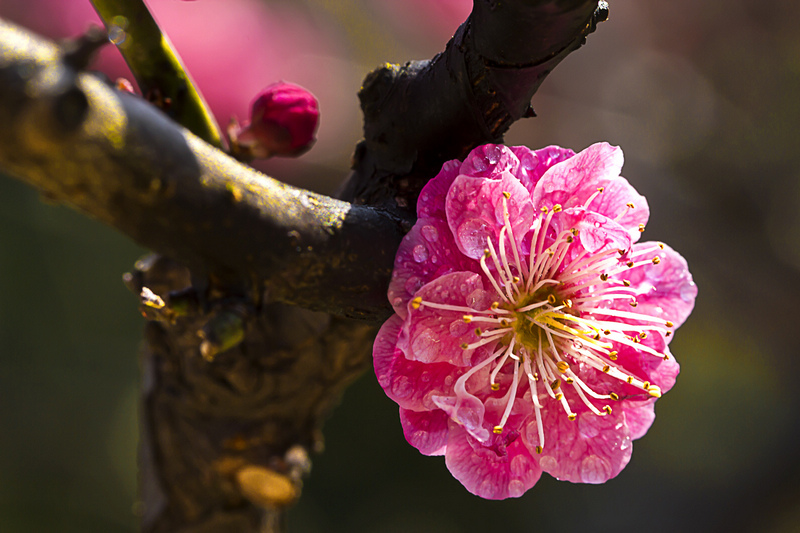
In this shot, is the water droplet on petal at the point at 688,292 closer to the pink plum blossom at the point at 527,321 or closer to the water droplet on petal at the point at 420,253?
the pink plum blossom at the point at 527,321

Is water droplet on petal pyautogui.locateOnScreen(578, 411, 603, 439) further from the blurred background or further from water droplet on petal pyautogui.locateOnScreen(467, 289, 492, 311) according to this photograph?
the blurred background

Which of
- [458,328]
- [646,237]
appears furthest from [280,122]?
[646,237]

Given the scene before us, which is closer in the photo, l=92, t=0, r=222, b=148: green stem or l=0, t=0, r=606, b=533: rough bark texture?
l=0, t=0, r=606, b=533: rough bark texture

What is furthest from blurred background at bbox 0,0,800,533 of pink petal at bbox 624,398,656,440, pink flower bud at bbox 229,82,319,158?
pink petal at bbox 624,398,656,440

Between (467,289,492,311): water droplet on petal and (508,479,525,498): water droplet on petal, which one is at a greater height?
(467,289,492,311): water droplet on petal

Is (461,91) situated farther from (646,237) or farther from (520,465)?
(646,237)

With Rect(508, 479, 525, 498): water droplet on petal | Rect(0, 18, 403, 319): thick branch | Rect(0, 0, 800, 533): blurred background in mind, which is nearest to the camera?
Rect(0, 18, 403, 319): thick branch

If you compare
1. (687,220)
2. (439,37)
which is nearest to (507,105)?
(687,220)

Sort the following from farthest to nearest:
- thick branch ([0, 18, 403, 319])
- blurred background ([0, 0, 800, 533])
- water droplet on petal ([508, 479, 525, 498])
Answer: blurred background ([0, 0, 800, 533]) < water droplet on petal ([508, 479, 525, 498]) < thick branch ([0, 18, 403, 319])
